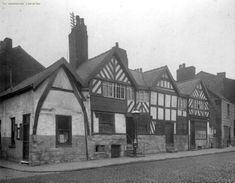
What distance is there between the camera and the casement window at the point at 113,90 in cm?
2073

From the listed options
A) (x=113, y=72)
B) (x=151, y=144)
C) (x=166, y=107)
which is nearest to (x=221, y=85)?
(x=166, y=107)

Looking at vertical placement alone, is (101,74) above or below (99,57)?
below

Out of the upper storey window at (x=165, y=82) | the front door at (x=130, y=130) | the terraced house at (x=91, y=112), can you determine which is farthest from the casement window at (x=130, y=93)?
the upper storey window at (x=165, y=82)

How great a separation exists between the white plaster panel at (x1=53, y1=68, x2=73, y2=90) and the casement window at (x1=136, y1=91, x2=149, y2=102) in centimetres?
668

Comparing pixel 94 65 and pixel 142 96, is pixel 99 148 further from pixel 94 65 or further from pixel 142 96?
pixel 142 96

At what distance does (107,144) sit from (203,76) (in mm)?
22828

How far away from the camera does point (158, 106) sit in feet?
81.3

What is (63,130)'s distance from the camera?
17.7 metres

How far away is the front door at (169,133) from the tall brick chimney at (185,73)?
33.0 feet

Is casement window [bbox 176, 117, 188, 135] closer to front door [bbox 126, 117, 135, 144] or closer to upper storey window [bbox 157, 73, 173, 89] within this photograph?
upper storey window [bbox 157, 73, 173, 89]

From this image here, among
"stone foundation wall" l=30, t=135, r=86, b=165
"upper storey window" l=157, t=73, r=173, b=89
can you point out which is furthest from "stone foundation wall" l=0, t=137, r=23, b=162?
"upper storey window" l=157, t=73, r=173, b=89

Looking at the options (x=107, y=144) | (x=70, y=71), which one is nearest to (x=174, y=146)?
(x=107, y=144)

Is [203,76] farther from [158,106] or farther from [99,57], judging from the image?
[99,57]

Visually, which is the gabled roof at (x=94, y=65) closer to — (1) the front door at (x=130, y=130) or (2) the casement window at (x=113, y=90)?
(2) the casement window at (x=113, y=90)
